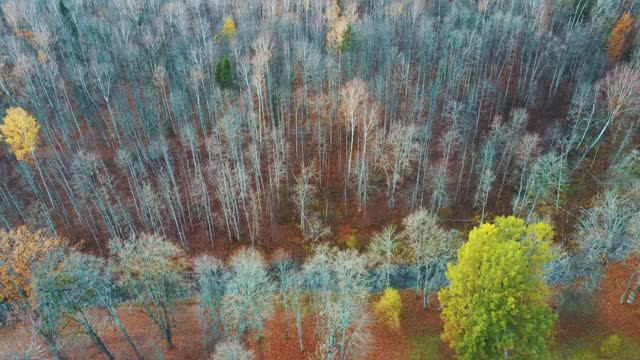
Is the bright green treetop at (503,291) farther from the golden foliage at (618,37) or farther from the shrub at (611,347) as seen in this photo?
the golden foliage at (618,37)

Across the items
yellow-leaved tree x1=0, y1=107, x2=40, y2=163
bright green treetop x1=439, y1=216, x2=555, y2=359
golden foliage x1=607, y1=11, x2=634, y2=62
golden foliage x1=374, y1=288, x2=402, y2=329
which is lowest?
golden foliage x1=374, y1=288, x2=402, y2=329

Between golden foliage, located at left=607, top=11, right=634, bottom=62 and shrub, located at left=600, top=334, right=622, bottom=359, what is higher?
golden foliage, located at left=607, top=11, right=634, bottom=62

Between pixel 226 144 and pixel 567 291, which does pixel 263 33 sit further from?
pixel 567 291

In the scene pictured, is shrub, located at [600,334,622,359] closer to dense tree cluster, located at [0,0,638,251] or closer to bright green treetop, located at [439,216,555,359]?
bright green treetop, located at [439,216,555,359]

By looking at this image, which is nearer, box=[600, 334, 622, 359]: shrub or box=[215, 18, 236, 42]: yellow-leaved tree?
box=[600, 334, 622, 359]: shrub

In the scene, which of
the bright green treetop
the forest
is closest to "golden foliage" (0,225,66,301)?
the forest

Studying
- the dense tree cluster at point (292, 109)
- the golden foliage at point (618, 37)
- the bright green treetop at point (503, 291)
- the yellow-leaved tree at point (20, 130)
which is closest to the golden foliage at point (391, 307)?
the bright green treetop at point (503, 291)

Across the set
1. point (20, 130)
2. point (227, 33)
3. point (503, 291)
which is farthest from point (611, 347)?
point (227, 33)

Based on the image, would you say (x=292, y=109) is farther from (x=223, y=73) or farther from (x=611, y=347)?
(x=611, y=347)
